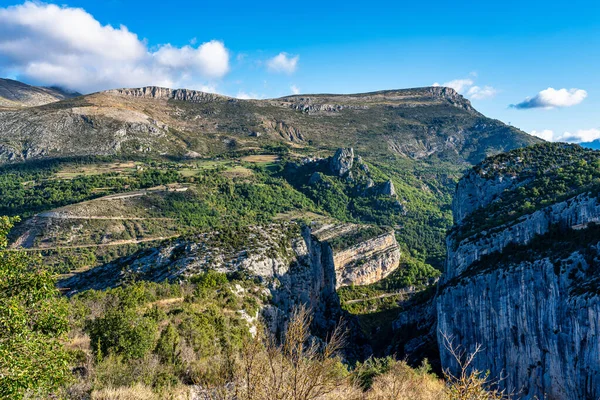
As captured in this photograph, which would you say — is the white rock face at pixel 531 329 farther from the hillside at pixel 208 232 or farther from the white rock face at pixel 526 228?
the hillside at pixel 208 232

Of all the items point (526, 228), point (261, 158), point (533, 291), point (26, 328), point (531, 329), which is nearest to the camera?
point (26, 328)

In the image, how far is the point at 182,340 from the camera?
1808 centimetres

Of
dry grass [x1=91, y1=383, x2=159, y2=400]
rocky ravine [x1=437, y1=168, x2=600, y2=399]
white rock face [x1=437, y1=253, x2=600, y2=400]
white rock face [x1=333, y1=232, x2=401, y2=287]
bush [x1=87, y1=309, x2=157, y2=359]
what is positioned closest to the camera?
dry grass [x1=91, y1=383, x2=159, y2=400]

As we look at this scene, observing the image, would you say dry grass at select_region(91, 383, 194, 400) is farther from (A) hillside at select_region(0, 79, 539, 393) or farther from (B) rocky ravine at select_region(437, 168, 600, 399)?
(B) rocky ravine at select_region(437, 168, 600, 399)

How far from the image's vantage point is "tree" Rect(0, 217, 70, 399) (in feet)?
25.3

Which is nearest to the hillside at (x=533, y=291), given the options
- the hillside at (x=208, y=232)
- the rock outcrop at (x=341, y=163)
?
the hillside at (x=208, y=232)

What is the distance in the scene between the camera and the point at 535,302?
2484 centimetres

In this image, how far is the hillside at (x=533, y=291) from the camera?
71.5ft

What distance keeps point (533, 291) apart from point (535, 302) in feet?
2.56

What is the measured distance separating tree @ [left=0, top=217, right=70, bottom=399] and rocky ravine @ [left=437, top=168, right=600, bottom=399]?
76.5 feet

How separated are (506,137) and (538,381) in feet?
675

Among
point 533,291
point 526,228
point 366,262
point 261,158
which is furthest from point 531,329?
point 261,158

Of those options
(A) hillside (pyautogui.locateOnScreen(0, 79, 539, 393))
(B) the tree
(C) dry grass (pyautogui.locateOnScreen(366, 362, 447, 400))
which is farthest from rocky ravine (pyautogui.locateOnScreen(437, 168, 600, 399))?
(B) the tree

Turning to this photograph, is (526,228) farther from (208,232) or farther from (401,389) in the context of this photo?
(208,232)
